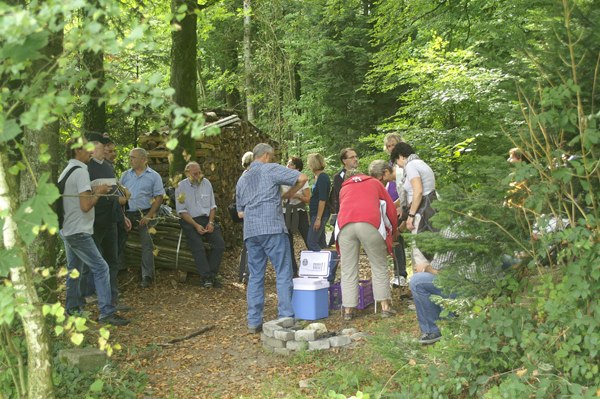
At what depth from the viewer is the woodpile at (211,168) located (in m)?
11.1

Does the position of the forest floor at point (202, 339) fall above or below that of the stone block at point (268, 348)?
below

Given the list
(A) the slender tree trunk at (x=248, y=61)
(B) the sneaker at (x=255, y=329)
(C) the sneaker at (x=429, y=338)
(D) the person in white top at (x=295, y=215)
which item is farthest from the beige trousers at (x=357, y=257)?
(A) the slender tree trunk at (x=248, y=61)

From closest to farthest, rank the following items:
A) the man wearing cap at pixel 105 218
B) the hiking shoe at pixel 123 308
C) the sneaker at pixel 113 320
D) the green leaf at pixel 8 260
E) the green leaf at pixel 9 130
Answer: the green leaf at pixel 9 130
the green leaf at pixel 8 260
the sneaker at pixel 113 320
the man wearing cap at pixel 105 218
the hiking shoe at pixel 123 308

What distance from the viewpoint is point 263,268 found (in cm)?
817

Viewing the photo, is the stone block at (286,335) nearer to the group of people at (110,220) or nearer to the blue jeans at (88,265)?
the group of people at (110,220)

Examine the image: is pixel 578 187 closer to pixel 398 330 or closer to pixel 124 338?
pixel 398 330

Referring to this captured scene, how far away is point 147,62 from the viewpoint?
15.3m

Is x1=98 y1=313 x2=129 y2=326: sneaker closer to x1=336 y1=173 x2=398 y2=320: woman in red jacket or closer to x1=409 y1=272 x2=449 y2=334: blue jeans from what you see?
x1=336 y1=173 x2=398 y2=320: woman in red jacket

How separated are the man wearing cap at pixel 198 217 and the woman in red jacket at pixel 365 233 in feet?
9.77

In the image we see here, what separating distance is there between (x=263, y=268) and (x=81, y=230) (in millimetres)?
2066

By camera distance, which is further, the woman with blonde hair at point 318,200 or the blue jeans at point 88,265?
the woman with blonde hair at point 318,200

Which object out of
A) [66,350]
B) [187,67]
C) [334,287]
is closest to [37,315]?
[66,350]

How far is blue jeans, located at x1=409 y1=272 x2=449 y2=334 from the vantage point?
21.5 feet

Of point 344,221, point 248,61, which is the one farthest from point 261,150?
point 248,61
